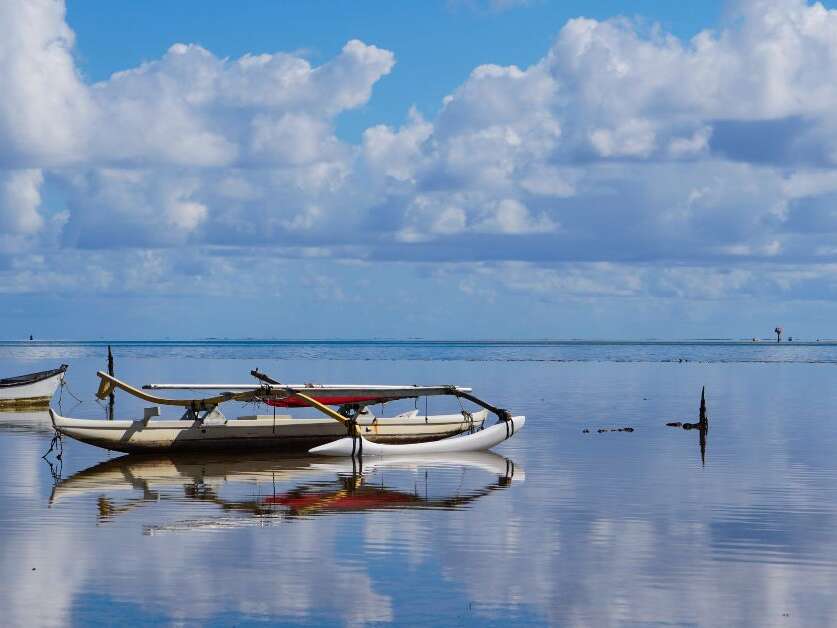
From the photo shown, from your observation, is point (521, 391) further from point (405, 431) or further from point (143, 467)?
point (143, 467)

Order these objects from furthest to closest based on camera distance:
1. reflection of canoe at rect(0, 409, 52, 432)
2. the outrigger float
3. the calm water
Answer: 1. reflection of canoe at rect(0, 409, 52, 432)
2. the outrigger float
3. the calm water

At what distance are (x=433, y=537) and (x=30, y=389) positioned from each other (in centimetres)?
5216

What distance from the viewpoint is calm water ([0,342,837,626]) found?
19.8 m

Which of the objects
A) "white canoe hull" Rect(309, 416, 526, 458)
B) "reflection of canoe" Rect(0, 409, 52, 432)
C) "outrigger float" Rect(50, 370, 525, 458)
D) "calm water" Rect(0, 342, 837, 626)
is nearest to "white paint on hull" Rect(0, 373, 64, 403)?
"reflection of canoe" Rect(0, 409, 52, 432)

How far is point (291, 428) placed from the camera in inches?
1770

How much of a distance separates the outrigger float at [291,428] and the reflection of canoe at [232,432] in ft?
0.12

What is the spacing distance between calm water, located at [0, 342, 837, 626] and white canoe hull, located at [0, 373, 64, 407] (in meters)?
22.3

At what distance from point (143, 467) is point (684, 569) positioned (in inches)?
934

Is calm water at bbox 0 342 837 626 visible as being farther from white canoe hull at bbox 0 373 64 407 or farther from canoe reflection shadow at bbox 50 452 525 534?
white canoe hull at bbox 0 373 64 407

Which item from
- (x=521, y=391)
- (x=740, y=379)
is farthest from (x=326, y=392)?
(x=740, y=379)

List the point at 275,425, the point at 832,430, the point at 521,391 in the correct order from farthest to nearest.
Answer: the point at 521,391
the point at 832,430
the point at 275,425

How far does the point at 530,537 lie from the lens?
86.8 feet

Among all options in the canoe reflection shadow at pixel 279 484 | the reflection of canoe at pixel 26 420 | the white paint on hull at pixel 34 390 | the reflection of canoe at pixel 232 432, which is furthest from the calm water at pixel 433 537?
the white paint on hull at pixel 34 390

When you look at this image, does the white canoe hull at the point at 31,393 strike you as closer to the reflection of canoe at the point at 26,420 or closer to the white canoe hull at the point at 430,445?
the reflection of canoe at the point at 26,420
